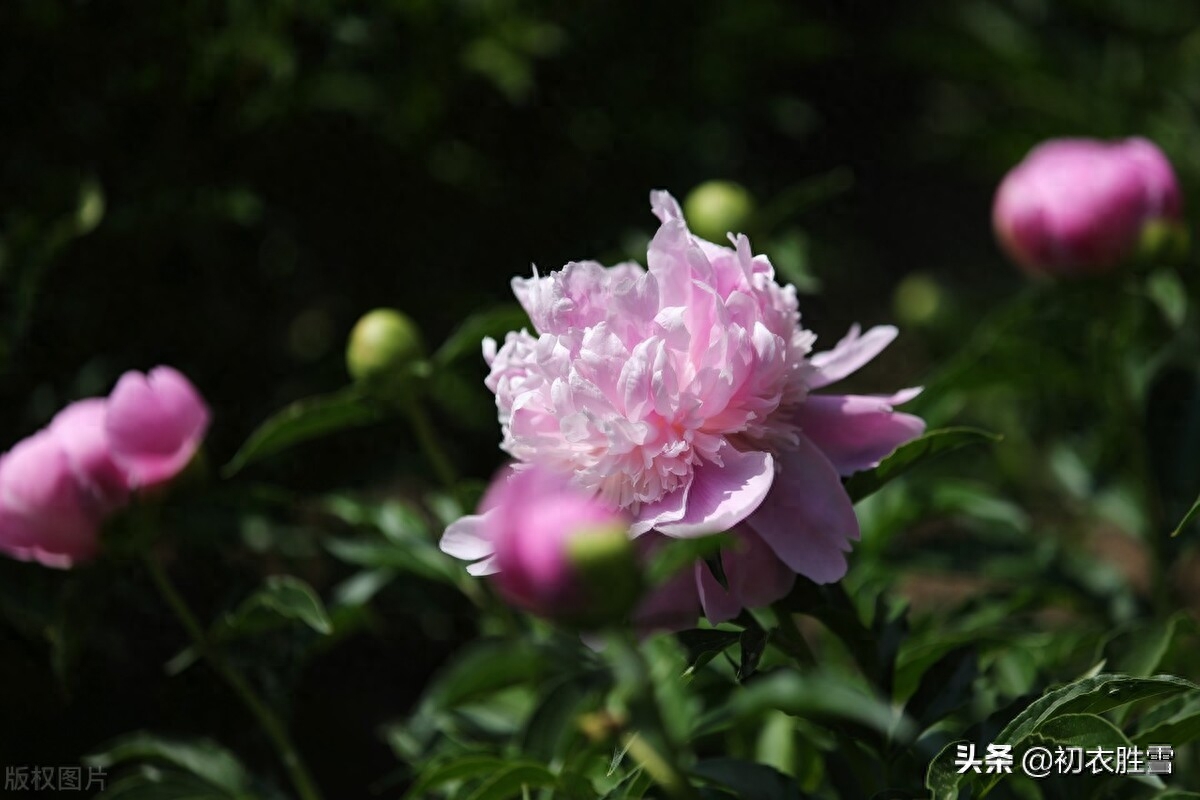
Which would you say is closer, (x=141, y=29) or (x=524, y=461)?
(x=524, y=461)

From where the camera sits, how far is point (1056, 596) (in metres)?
1.17

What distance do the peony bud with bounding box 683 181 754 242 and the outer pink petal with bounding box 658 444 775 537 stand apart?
37cm

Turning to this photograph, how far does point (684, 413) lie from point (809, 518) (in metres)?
0.09

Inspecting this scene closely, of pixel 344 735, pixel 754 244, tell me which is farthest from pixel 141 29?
pixel 344 735

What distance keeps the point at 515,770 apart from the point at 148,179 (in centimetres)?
97

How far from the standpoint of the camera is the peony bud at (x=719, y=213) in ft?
3.32

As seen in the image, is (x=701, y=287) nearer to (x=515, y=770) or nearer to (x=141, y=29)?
(x=515, y=770)

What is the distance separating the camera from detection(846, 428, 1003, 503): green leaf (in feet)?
2.33

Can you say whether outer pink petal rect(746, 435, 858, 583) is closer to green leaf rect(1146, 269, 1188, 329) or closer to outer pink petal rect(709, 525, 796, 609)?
outer pink petal rect(709, 525, 796, 609)

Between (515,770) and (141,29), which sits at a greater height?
(141,29)

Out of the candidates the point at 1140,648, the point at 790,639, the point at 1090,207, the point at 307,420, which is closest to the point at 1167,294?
the point at 1090,207

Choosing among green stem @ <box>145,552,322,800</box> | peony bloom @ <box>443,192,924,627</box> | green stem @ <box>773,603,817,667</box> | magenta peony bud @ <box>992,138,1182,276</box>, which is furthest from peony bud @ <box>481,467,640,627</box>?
magenta peony bud @ <box>992,138,1182,276</box>

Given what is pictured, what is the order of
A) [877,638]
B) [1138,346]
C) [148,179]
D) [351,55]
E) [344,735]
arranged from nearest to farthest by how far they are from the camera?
[877,638] < [1138,346] < [148,179] < [351,55] < [344,735]

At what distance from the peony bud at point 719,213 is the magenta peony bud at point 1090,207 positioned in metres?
0.28
